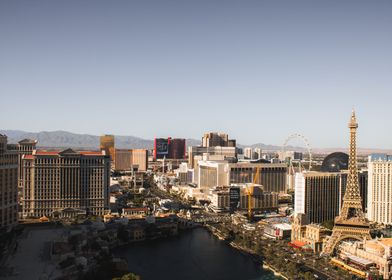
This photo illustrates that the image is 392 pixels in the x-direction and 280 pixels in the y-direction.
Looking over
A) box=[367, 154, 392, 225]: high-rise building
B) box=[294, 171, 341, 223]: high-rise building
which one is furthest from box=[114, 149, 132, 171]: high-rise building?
box=[367, 154, 392, 225]: high-rise building

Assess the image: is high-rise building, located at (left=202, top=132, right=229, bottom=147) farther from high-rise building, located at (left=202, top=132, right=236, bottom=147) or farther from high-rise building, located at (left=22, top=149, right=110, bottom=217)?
high-rise building, located at (left=22, top=149, right=110, bottom=217)

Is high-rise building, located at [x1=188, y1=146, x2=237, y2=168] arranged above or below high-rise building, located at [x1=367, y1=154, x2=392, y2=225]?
above

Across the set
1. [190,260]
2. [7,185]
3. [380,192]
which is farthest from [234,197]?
[7,185]

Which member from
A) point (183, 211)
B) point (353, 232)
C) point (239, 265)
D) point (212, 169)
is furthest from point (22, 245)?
point (212, 169)

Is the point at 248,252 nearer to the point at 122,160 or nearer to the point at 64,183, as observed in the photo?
the point at 64,183

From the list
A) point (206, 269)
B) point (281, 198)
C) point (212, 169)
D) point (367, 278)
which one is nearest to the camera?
point (367, 278)

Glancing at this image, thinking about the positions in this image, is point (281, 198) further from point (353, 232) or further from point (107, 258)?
point (107, 258)

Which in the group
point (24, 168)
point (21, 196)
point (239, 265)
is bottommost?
point (239, 265)
